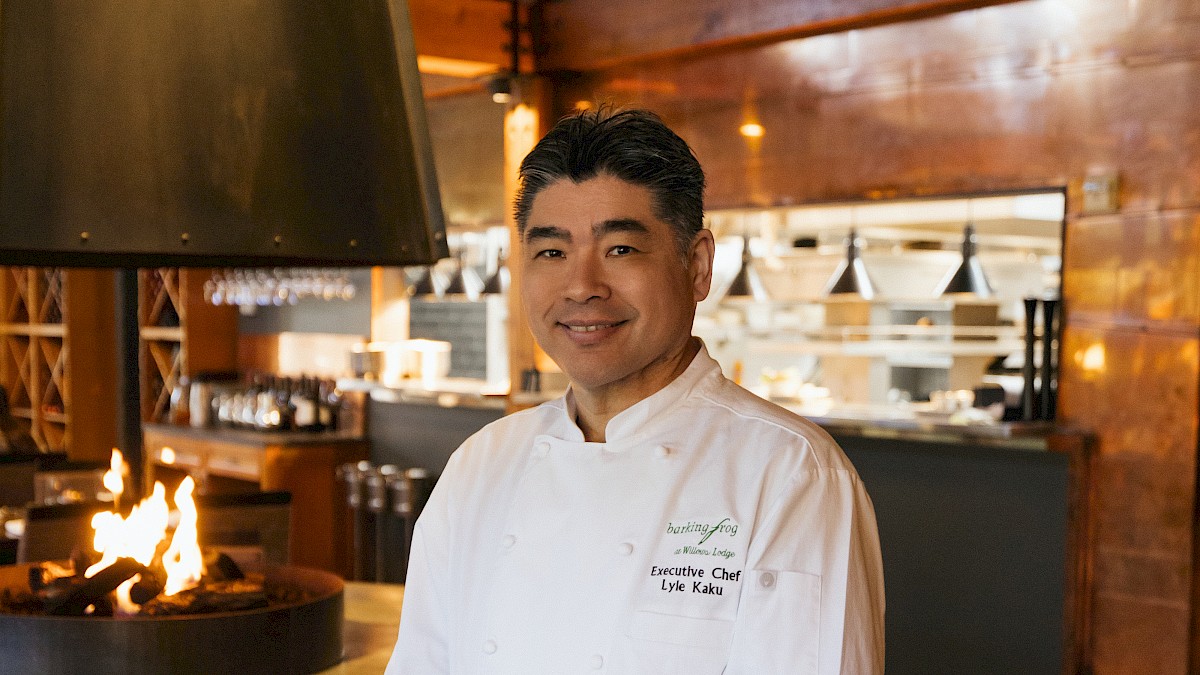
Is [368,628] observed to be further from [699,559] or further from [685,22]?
[685,22]

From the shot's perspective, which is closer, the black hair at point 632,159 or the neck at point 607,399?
the black hair at point 632,159

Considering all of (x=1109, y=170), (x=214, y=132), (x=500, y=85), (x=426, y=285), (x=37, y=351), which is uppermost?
(x=500, y=85)

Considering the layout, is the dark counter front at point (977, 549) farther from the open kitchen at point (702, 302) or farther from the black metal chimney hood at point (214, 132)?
the black metal chimney hood at point (214, 132)

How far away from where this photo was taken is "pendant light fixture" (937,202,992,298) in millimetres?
5012

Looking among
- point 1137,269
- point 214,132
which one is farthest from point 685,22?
point 214,132

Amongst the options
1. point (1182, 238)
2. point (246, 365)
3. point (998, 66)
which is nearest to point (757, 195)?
point (998, 66)

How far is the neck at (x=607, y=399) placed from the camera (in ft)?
5.38

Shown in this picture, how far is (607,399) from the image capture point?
1663 mm

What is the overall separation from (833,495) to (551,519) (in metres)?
0.37

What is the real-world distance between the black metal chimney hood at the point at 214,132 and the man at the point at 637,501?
81 centimetres

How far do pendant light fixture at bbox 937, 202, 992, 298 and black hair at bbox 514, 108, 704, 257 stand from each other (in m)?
3.67

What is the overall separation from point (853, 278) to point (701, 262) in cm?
395

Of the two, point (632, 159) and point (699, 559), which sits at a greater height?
point (632, 159)

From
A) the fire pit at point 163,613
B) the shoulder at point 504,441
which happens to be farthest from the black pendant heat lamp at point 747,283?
the shoulder at point 504,441
